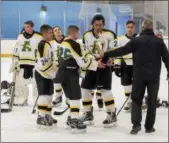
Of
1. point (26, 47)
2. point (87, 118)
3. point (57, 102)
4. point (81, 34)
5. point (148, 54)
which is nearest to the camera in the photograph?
point (148, 54)

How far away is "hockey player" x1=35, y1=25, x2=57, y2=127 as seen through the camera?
3686 mm

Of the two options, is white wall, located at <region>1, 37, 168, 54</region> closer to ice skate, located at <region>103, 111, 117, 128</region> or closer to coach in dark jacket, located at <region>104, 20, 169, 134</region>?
ice skate, located at <region>103, 111, 117, 128</region>

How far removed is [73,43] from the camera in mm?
3467

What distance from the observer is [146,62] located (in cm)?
343

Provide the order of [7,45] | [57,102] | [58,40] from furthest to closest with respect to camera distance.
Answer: [7,45]
[57,102]
[58,40]

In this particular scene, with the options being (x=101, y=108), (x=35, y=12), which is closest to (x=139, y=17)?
(x=35, y=12)

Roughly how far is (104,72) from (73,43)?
0.53 m

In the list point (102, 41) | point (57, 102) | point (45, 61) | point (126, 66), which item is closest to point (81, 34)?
point (57, 102)

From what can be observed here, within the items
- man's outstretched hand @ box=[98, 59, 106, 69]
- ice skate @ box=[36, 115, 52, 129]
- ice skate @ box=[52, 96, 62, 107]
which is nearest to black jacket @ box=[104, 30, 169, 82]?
man's outstretched hand @ box=[98, 59, 106, 69]

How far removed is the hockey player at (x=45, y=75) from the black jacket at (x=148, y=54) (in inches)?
29.5

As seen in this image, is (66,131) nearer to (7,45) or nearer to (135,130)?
(135,130)

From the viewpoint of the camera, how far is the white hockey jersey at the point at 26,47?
4.78m

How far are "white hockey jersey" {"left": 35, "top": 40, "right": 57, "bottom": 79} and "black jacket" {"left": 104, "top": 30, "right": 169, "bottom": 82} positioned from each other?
0.74 m

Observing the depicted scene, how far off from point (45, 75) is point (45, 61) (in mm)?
145
